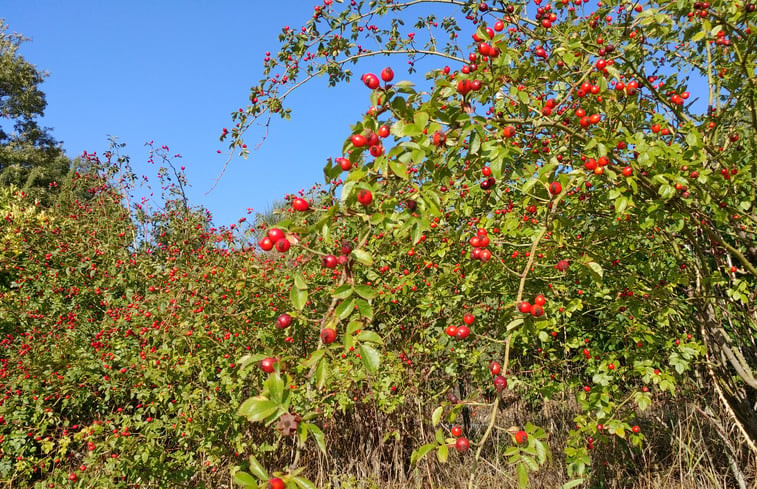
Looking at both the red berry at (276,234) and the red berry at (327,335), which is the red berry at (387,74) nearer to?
the red berry at (276,234)

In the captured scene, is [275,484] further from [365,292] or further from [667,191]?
[667,191]

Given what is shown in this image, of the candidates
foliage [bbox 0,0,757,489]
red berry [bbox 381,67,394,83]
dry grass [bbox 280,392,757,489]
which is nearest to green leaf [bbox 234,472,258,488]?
foliage [bbox 0,0,757,489]

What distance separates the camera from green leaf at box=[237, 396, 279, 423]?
2.81 feet

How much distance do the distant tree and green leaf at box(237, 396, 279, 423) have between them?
56.7 feet

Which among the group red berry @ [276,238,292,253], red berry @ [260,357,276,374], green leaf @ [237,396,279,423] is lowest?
green leaf @ [237,396,279,423]

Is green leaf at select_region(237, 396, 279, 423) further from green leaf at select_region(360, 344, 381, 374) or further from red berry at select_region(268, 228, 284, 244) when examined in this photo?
red berry at select_region(268, 228, 284, 244)

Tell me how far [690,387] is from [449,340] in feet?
5.64

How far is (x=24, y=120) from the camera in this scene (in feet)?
54.3

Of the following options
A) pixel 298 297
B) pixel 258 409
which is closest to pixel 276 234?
pixel 298 297

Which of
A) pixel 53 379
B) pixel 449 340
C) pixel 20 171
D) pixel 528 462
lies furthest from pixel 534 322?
pixel 20 171

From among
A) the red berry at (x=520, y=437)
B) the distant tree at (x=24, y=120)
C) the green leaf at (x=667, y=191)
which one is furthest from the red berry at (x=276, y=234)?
the distant tree at (x=24, y=120)

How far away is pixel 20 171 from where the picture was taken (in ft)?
47.6

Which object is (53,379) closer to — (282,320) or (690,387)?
(282,320)

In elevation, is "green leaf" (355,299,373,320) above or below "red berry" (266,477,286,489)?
above
